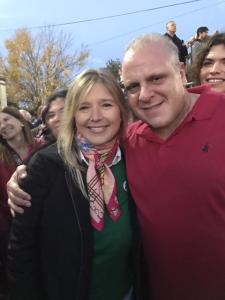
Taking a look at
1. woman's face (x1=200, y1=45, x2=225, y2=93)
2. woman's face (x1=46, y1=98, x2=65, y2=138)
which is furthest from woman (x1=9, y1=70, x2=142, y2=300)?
woman's face (x1=200, y1=45, x2=225, y2=93)

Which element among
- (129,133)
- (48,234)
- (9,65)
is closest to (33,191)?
(48,234)

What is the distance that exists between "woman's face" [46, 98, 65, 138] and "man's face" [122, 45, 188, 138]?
122cm

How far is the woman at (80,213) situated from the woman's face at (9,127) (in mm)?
2081

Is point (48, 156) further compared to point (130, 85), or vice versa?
point (130, 85)

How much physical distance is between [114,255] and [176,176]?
0.56 metres

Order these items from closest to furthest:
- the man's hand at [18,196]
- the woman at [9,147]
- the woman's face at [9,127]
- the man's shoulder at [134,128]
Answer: the man's hand at [18,196]
the man's shoulder at [134,128]
the woman at [9,147]
the woman's face at [9,127]

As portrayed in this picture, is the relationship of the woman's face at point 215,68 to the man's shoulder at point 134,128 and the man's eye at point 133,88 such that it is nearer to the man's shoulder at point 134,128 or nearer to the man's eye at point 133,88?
the man's shoulder at point 134,128

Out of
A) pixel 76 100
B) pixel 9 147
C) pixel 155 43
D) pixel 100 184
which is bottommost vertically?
pixel 9 147

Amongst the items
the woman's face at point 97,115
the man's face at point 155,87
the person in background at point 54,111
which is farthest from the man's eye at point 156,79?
the person in background at point 54,111

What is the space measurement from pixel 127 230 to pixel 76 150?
0.53 m

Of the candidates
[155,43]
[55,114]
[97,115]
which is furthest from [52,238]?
[55,114]

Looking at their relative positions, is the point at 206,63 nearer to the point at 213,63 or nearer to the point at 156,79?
the point at 213,63

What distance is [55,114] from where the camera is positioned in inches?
→ 138

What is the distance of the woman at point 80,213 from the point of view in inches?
85.3
